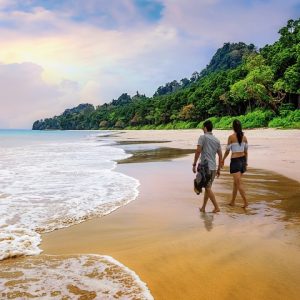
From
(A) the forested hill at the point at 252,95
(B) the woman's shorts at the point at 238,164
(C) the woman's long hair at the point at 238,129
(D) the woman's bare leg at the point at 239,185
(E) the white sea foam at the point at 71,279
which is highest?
(A) the forested hill at the point at 252,95

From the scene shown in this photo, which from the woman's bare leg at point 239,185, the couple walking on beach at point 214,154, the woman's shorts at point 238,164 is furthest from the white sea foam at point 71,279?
the woman's shorts at point 238,164

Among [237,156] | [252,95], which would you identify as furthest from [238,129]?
[252,95]

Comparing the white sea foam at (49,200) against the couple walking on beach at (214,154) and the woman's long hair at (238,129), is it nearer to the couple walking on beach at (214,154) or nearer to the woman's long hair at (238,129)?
the couple walking on beach at (214,154)

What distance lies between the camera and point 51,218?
6.80m

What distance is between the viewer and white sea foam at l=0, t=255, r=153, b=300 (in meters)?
3.57

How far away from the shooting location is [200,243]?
196 inches

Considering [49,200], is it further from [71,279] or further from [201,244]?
[71,279]

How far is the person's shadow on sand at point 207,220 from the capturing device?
18.9 ft

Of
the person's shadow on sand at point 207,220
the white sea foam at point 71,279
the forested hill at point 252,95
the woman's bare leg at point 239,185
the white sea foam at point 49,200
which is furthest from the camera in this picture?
the forested hill at point 252,95

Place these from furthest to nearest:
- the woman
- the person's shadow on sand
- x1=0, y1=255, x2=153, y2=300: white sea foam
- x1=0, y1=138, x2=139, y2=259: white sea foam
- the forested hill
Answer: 1. the forested hill
2. the woman
3. the person's shadow on sand
4. x1=0, y1=138, x2=139, y2=259: white sea foam
5. x1=0, y1=255, x2=153, y2=300: white sea foam

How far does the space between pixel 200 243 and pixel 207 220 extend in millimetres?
1306

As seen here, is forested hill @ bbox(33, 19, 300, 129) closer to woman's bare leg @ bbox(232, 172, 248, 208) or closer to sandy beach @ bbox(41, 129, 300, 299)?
woman's bare leg @ bbox(232, 172, 248, 208)

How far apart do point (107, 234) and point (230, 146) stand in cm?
337

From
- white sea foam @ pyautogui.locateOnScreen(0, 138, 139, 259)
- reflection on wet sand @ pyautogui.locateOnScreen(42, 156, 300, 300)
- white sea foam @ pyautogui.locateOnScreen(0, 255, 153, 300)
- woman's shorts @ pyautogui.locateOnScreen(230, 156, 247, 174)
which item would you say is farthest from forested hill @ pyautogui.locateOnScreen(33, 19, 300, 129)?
white sea foam @ pyautogui.locateOnScreen(0, 255, 153, 300)
